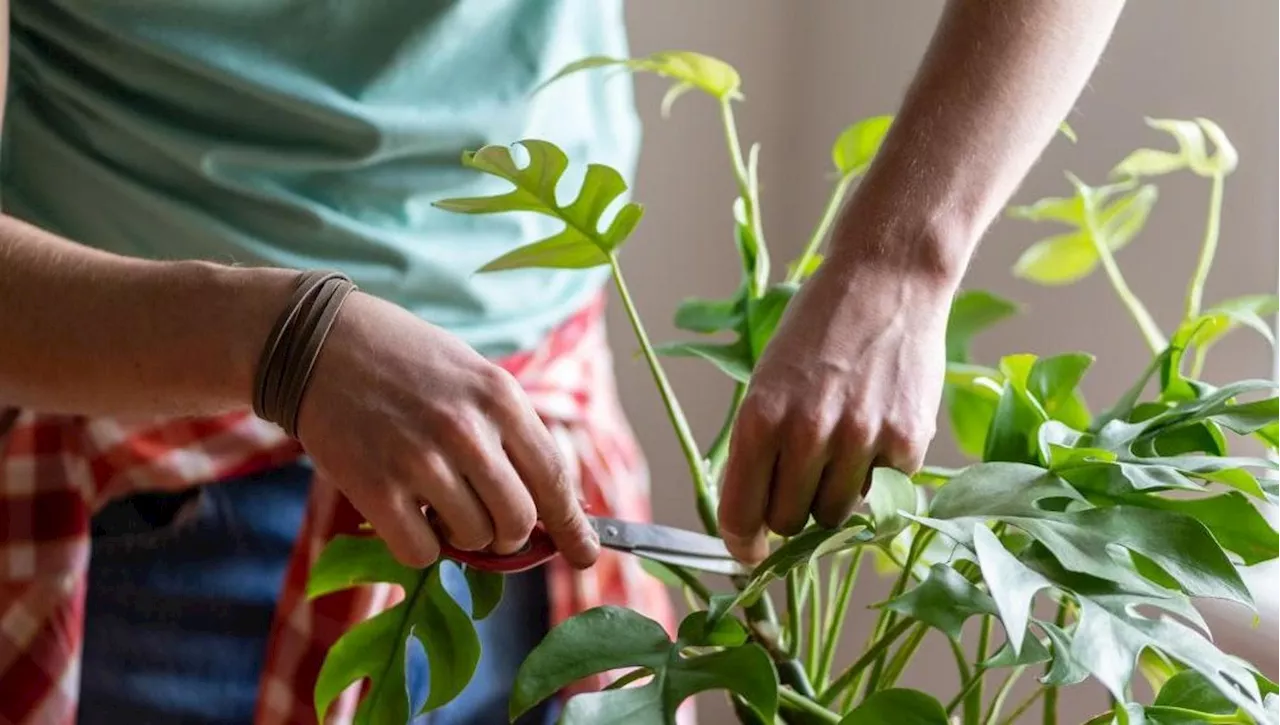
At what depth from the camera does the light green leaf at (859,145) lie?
663 mm

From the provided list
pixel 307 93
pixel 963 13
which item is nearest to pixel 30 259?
pixel 307 93

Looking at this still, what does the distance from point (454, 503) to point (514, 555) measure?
5 cm

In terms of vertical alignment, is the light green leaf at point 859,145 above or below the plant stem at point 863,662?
above

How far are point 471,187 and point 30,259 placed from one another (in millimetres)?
248

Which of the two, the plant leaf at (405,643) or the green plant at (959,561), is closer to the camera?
the green plant at (959,561)

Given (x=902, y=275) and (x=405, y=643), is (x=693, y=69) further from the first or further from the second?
(x=405, y=643)

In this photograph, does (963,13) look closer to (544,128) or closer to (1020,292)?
(544,128)

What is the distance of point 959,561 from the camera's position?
0.55 metres

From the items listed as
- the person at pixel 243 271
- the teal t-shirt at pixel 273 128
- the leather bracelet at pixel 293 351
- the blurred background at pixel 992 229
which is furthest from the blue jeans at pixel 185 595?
the blurred background at pixel 992 229

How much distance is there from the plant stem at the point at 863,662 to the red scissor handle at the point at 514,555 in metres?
0.13

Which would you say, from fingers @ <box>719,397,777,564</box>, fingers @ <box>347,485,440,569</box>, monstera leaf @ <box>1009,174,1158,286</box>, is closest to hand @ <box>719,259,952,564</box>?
fingers @ <box>719,397,777,564</box>

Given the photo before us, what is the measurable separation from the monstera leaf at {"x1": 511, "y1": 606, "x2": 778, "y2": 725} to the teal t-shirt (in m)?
0.29

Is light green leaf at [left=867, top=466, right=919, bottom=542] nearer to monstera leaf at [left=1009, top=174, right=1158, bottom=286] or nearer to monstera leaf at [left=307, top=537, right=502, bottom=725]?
monstera leaf at [left=307, top=537, right=502, bottom=725]

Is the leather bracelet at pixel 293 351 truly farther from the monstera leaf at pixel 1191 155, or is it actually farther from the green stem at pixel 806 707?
the monstera leaf at pixel 1191 155
